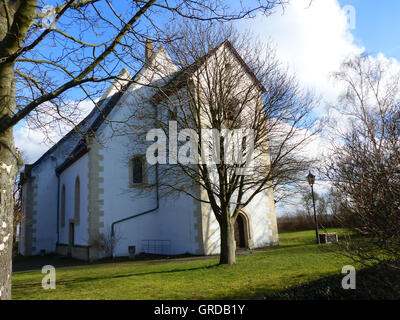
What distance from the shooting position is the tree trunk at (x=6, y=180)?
499 cm

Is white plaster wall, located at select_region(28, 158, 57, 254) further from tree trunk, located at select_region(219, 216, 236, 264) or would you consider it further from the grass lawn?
tree trunk, located at select_region(219, 216, 236, 264)

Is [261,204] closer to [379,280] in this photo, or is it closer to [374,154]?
[379,280]

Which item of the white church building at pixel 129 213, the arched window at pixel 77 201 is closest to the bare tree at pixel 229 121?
the white church building at pixel 129 213

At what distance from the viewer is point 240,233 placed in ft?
60.7

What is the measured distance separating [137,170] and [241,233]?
710 cm

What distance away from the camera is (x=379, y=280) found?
6.52 meters

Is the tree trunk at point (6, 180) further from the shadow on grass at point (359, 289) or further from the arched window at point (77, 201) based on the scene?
the arched window at point (77, 201)

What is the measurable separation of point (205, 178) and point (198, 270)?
10.3 feet

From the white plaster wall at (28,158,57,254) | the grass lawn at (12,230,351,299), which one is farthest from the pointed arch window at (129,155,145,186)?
the white plaster wall at (28,158,57,254)

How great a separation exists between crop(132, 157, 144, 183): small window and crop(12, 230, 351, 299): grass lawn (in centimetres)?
781

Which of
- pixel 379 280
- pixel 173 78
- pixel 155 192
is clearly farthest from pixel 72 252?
pixel 379 280

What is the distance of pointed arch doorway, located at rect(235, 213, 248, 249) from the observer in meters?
18.2
